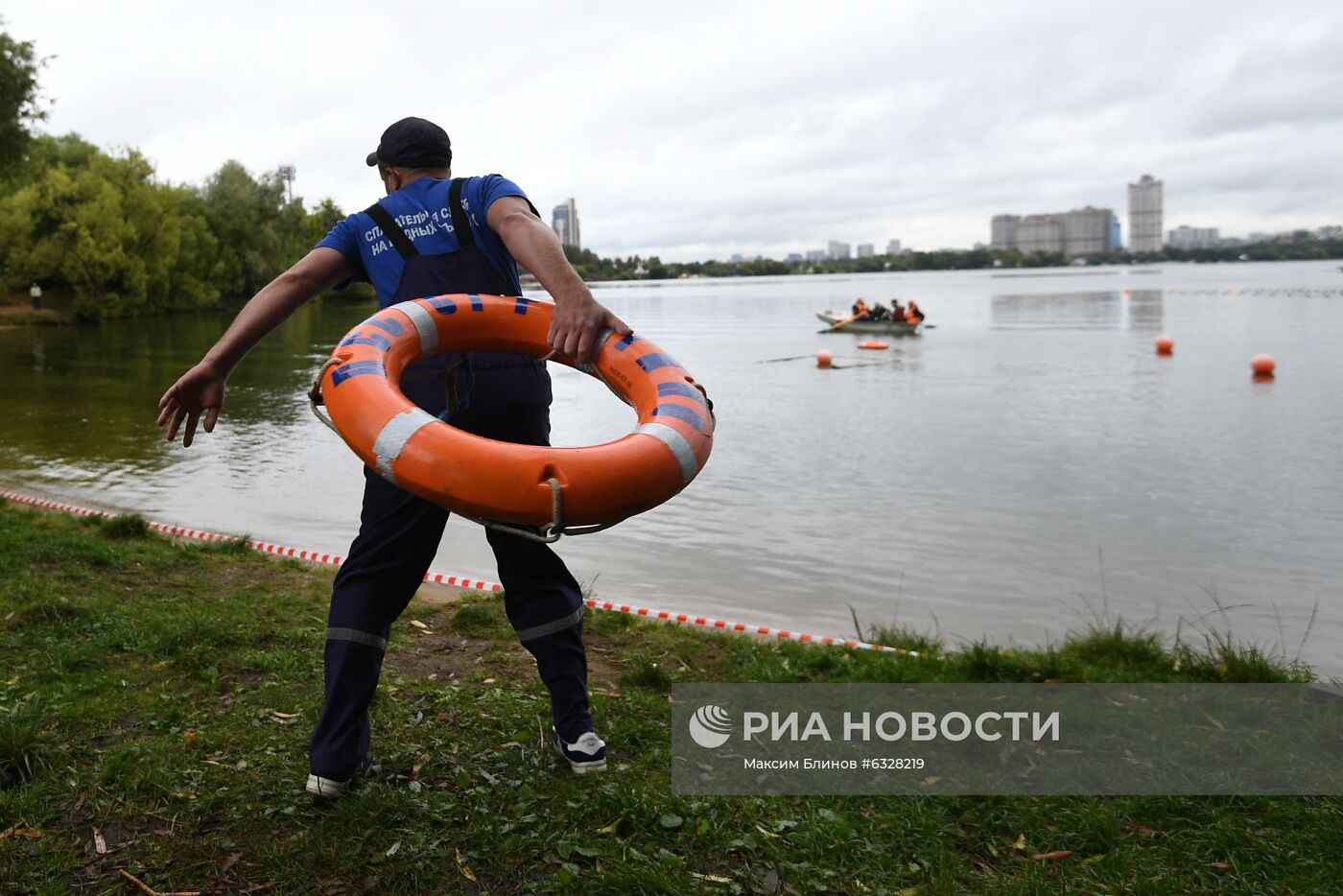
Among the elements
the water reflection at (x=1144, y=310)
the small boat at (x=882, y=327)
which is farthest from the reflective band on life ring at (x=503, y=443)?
the water reflection at (x=1144, y=310)

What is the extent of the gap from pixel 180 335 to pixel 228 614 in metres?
36.4

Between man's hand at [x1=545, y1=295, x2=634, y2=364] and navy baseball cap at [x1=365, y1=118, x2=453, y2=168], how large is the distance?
0.70 metres

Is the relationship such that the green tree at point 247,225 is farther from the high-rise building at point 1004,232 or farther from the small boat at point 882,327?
the high-rise building at point 1004,232

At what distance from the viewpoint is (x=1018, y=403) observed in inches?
719

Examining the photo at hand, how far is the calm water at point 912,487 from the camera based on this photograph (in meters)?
7.17

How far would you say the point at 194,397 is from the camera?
3.12 m

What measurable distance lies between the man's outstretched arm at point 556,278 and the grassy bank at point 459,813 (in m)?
1.30

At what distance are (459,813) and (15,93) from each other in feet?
85.0

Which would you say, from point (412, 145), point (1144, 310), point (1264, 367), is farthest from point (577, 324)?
point (1144, 310)

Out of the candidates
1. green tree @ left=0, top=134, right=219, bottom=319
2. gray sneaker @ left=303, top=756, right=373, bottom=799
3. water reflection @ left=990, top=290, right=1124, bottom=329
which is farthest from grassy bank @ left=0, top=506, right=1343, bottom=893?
green tree @ left=0, top=134, right=219, bottom=319

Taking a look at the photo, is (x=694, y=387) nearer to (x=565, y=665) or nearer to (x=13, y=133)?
(x=565, y=665)

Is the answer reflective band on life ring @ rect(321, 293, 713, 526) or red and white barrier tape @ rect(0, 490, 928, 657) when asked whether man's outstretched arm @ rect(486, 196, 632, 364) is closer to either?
reflective band on life ring @ rect(321, 293, 713, 526)

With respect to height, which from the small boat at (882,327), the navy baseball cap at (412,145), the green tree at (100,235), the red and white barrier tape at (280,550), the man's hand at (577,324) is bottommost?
the red and white barrier tape at (280,550)

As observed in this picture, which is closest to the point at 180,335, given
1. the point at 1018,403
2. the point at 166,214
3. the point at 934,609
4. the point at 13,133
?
the point at 13,133
